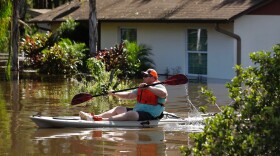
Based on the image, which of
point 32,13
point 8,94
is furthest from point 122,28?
point 32,13

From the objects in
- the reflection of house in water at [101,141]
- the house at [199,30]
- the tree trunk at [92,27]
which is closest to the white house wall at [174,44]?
the house at [199,30]

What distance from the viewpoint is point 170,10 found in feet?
86.6

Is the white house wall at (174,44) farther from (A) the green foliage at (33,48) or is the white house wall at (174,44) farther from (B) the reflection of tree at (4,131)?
(B) the reflection of tree at (4,131)

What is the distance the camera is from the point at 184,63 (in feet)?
86.1

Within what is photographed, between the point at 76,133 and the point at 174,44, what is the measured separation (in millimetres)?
14368

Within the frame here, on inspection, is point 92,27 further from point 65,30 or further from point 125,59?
point 65,30

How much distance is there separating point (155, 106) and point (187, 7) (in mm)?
13238

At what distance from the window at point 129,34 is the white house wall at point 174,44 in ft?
0.72

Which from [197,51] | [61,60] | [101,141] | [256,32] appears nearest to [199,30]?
[197,51]

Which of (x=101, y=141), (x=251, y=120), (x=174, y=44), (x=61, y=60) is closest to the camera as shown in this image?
(x=251, y=120)

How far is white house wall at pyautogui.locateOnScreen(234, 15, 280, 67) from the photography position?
24.3m

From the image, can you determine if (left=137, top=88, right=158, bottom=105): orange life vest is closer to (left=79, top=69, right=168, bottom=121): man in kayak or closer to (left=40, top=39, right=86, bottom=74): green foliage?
(left=79, top=69, right=168, bottom=121): man in kayak

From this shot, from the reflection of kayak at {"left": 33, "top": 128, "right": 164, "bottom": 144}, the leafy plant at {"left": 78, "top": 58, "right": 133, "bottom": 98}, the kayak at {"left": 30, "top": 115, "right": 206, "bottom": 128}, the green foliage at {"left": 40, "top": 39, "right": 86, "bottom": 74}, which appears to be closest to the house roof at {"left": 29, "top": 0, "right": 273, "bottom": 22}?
the green foliage at {"left": 40, "top": 39, "right": 86, "bottom": 74}

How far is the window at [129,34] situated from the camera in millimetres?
28812
